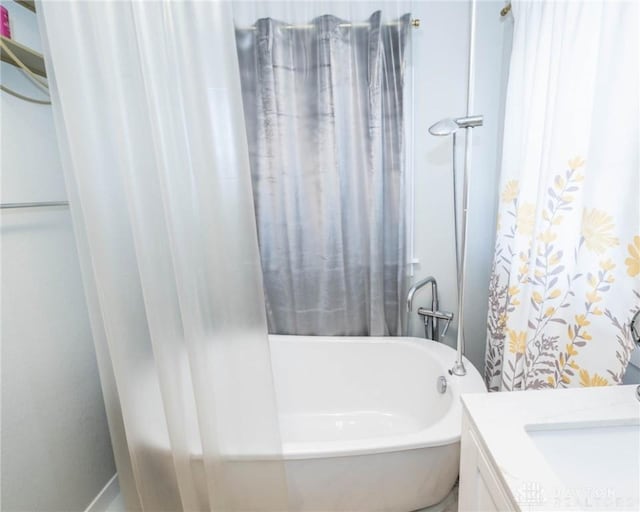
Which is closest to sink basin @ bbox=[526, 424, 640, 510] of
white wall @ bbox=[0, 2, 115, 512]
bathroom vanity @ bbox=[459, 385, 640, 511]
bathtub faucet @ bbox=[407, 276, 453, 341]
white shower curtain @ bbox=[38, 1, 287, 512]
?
bathroom vanity @ bbox=[459, 385, 640, 511]

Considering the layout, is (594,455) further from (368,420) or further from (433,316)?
(368,420)

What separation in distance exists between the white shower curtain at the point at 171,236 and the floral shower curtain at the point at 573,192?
864 millimetres

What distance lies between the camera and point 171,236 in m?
0.79

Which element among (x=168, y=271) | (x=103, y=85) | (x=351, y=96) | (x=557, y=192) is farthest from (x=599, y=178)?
(x=103, y=85)

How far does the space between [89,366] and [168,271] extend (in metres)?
0.78

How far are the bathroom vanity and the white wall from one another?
1323 mm

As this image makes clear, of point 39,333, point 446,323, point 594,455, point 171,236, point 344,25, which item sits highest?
point 344,25

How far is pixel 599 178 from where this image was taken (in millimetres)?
846

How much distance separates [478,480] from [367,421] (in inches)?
40.9

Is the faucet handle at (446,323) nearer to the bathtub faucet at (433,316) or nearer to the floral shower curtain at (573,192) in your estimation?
the bathtub faucet at (433,316)

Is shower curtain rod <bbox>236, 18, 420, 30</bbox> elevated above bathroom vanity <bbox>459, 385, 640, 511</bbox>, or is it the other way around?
shower curtain rod <bbox>236, 18, 420, 30</bbox>

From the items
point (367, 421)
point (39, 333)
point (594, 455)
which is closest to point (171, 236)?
point (39, 333)

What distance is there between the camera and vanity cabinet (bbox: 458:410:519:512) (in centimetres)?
57

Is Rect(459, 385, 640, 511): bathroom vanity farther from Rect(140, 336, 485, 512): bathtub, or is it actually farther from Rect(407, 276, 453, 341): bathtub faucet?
Rect(407, 276, 453, 341): bathtub faucet
